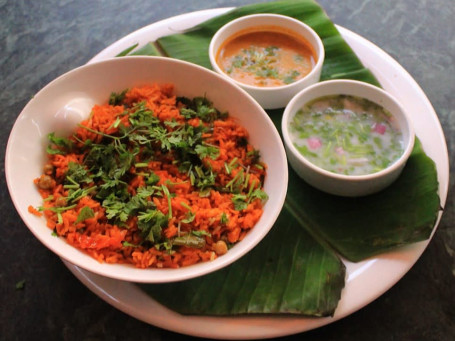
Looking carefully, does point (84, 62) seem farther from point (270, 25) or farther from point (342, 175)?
point (342, 175)

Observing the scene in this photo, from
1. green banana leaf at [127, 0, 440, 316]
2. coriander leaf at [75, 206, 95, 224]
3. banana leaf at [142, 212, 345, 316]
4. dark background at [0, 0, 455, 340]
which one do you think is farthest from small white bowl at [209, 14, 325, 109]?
coriander leaf at [75, 206, 95, 224]

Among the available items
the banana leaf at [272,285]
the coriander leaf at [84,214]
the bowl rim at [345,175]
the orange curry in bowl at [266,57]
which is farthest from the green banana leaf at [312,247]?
the orange curry in bowl at [266,57]

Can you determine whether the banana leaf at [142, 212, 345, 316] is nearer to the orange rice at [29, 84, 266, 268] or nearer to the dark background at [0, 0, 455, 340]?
the orange rice at [29, 84, 266, 268]

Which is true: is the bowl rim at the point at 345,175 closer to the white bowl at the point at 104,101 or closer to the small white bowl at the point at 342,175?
the small white bowl at the point at 342,175

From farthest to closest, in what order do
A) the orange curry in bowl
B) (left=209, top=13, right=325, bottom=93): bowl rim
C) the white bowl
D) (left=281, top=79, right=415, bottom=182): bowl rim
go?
the orange curry in bowl
(left=209, top=13, right=325, bottom=93): bowl rim
(left=281, top=79, right=415, bottom=182): bowl rim
the white bowl

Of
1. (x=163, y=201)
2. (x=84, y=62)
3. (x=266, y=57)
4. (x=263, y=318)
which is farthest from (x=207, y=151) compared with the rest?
(x=84, y=62)
